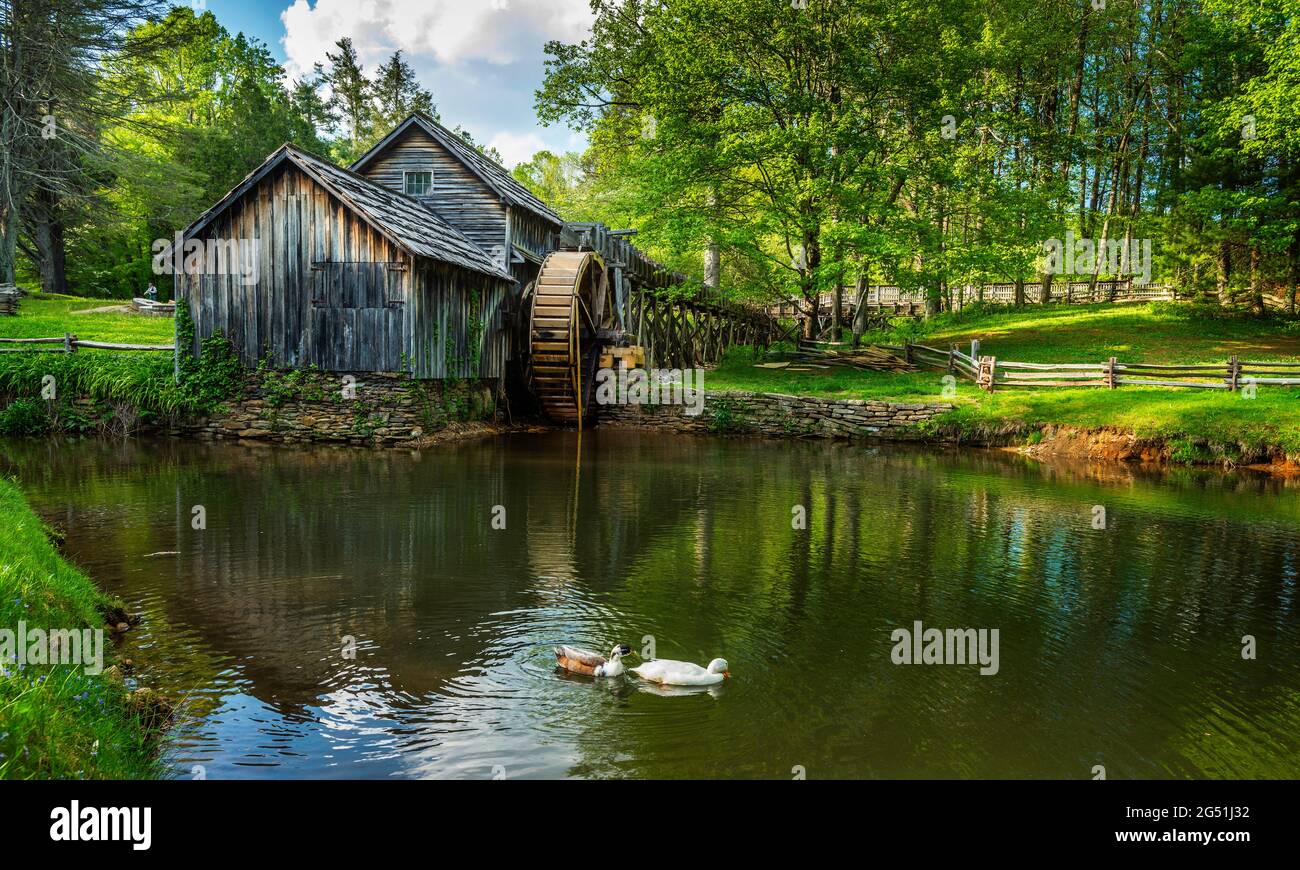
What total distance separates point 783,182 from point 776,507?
51.2ft

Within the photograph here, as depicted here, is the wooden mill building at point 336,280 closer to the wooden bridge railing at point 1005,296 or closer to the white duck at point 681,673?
the white duck at point 681,673

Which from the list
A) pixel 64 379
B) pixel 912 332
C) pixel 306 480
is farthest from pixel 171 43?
pixel 912 332

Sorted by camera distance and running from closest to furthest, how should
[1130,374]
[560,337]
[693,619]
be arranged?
[693,619], [560,337], [1130,374]

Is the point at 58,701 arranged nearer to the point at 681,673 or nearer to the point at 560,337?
the point at 681,673

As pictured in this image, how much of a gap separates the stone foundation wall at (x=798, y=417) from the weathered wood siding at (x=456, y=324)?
4.57 m

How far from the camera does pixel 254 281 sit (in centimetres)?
1853

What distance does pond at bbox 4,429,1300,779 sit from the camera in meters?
4.70

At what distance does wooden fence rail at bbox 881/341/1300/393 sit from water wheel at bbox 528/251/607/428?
1042 centimetres

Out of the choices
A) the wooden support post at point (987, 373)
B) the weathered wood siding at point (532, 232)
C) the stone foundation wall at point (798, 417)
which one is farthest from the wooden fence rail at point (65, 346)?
the wooden support post at point (987, 373)

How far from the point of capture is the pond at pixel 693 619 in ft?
15.4

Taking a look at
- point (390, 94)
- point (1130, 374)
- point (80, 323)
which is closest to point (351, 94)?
point (390, 94)

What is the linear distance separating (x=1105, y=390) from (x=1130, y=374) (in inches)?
83.4

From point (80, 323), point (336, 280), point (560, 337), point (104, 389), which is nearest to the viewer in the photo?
point (336, 280)

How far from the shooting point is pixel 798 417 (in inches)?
835
